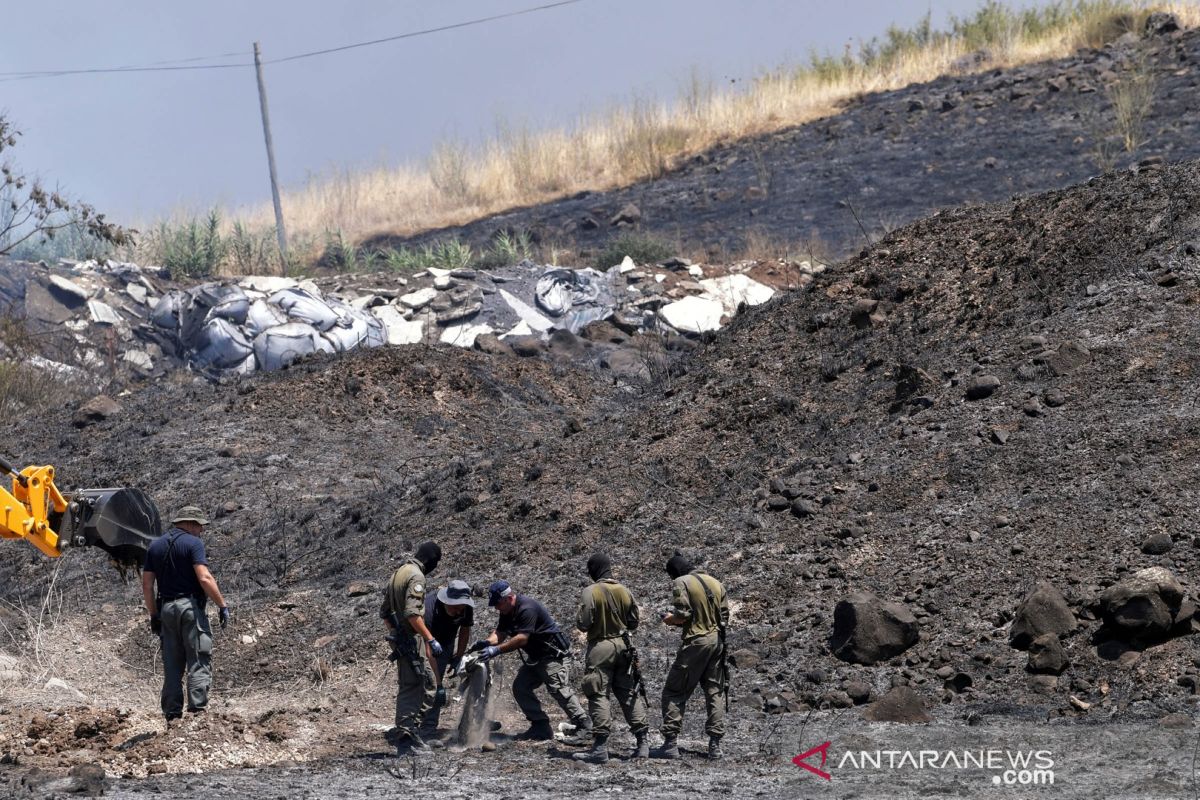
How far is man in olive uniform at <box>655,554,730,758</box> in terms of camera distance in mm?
7891

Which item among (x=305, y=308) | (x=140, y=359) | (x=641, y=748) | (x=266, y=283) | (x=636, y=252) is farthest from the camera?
(x=636, y=252)

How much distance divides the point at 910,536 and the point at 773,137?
2222 centimetres

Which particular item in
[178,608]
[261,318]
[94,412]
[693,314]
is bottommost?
[178,608]

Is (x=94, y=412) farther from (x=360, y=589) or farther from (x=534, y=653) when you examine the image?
(x=534, y=653)

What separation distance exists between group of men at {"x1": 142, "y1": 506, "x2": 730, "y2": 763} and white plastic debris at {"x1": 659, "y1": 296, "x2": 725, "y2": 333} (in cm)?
1298

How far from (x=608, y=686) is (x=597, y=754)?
412 millimetres

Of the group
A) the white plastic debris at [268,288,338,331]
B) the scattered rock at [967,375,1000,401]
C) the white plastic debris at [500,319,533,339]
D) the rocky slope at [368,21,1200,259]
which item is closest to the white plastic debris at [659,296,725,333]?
the white plastic debris at [500,319,533,339]

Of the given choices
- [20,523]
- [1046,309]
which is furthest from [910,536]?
[20,523]

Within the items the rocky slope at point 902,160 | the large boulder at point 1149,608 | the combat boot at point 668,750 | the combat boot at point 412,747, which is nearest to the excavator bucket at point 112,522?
the combat boot at point 412,747

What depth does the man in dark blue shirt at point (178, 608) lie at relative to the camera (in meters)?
8.05

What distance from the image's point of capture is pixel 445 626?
28.3 ft

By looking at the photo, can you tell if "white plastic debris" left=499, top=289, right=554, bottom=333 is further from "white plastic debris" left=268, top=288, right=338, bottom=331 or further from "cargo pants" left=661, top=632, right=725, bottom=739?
"cargo pants" left=661, top=632, right=725, bottom=739

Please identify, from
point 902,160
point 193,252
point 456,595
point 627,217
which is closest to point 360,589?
point 456,595

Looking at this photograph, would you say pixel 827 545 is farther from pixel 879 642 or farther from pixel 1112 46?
pixel 1112 46
